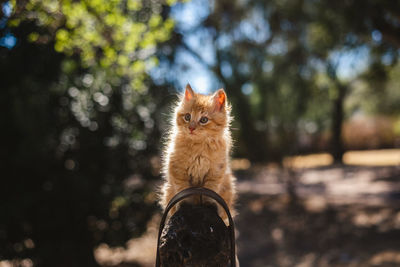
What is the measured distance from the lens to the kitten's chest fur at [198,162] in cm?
221

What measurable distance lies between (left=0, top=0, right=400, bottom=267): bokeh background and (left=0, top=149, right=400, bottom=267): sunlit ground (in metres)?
0.06

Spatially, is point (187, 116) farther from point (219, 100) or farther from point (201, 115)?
point (219, 100)

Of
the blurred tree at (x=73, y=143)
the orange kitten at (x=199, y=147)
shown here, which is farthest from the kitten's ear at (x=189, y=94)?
the blurred tree at (x=73, y=143)

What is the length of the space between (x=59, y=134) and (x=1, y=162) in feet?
3.72

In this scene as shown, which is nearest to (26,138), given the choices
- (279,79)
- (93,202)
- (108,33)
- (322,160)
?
(93,202)

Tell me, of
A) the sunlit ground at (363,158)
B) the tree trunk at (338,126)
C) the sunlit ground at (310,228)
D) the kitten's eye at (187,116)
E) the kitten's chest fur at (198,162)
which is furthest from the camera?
the sunlit ground at (363,158)

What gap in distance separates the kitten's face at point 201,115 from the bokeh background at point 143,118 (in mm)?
500

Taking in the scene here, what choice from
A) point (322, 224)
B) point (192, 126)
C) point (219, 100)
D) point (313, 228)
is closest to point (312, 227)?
point (313, 228)

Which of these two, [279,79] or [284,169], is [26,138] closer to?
[279,79]

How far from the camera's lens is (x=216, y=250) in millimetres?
1765

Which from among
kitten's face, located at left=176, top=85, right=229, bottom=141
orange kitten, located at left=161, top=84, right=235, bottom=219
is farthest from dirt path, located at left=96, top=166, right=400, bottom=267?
kitten's face, located at left=176, top=85, right=229, bottom=141

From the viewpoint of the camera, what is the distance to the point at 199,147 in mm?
2287

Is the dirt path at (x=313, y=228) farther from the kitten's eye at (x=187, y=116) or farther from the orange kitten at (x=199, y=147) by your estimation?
the kitten's eye at (x=187, y=116)

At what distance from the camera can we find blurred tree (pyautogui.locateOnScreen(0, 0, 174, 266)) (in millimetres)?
5969
